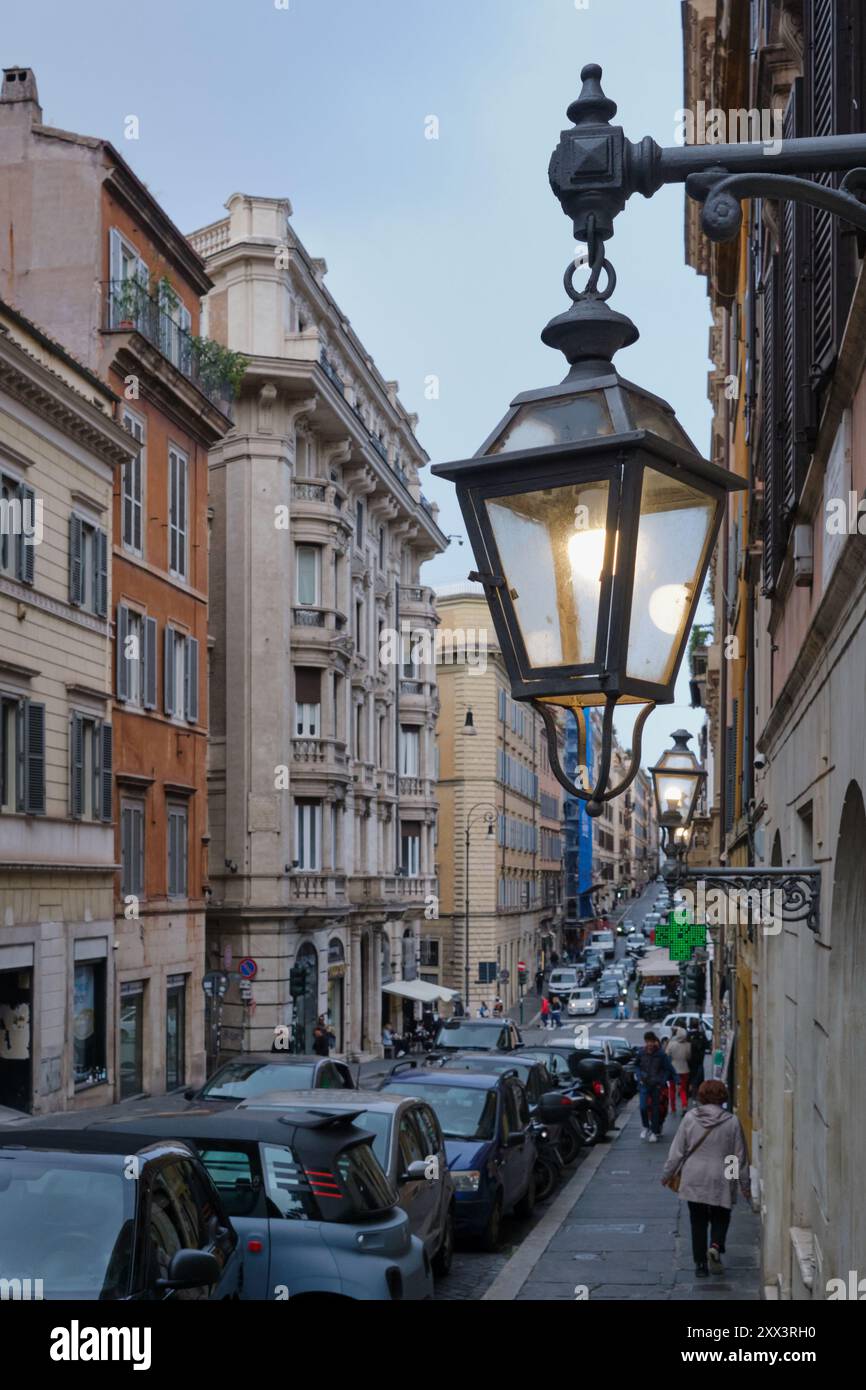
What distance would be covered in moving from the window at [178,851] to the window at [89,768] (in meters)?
4.81

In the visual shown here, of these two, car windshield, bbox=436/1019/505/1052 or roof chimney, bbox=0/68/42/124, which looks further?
roof chimney, bbox=0/68/42/124

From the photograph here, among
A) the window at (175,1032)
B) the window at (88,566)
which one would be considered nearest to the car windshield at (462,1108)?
the window at (88,566)

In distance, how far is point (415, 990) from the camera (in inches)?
2184

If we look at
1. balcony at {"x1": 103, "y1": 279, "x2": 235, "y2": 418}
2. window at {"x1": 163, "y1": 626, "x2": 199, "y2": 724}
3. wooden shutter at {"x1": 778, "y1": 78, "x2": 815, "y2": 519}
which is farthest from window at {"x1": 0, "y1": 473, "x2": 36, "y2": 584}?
wooden shutter at {"x1": 778, "y1": 78, "x2": 815, "y2": 519}

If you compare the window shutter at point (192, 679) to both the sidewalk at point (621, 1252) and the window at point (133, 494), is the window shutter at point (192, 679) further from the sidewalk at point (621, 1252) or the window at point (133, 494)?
the sidewalk at point (621, 1252)

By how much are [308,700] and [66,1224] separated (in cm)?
3788

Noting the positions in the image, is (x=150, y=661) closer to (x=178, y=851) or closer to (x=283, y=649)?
(x=178, y=851)

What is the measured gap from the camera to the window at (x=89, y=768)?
28.2 metres

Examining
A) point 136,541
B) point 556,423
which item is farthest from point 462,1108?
point 136,541

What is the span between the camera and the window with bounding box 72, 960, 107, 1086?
2825 cm

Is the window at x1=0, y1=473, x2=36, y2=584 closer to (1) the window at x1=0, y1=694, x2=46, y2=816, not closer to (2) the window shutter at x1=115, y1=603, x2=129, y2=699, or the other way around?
(1) the window at x1=0, y1=694, x2=46, y2=816

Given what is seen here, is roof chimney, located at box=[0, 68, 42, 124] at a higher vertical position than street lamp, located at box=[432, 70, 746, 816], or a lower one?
higher

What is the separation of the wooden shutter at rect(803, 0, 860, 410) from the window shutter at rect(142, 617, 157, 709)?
25.6 metres
